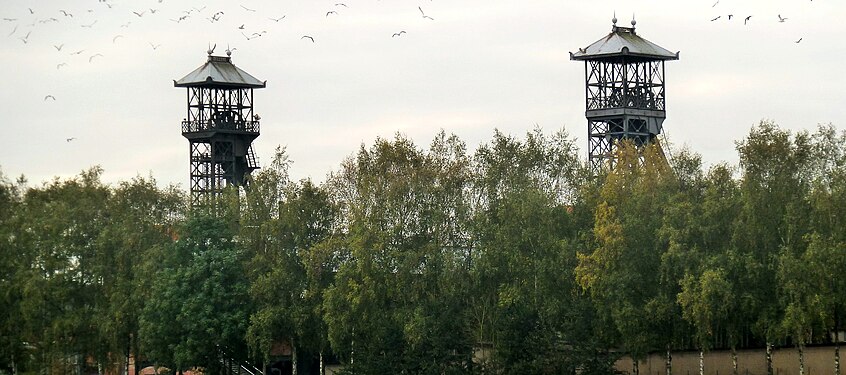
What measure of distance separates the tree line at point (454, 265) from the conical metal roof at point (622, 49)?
70.7 feet

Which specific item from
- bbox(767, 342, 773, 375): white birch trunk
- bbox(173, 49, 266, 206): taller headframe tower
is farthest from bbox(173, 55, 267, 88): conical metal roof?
bbox(767, 342, 773, 375): white birch trunk

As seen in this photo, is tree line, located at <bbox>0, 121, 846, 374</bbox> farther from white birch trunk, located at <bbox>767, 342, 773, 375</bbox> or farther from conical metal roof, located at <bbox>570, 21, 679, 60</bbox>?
conical metal roof, located at <bbox>570, 21, 679, 60</bbox>

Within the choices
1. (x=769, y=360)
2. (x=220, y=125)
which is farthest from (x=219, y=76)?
(x=769, y=360)

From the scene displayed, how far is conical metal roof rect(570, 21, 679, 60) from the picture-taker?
116 meters

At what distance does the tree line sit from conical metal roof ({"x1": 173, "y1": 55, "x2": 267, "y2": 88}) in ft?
69.2

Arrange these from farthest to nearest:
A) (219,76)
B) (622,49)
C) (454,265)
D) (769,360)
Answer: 1. (219,76)
2. (622,49)
3. (454,265)
4. (769,360)

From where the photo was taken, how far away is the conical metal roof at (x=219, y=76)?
126m

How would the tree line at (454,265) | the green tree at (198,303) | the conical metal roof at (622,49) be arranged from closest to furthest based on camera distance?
the tree line at (454,265), the green tree at (198,303), the conical metal roof at (622,49)

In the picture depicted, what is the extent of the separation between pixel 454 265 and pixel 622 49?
29019 mm

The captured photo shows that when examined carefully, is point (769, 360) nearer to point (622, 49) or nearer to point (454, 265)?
point (454, 265)

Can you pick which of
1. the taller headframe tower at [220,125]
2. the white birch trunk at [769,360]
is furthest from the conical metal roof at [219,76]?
the white birch trunk at [769,360]

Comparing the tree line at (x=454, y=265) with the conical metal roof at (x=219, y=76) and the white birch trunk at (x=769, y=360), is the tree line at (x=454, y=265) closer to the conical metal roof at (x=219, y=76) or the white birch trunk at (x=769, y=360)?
the white birch trunk at (x=769, y=360)

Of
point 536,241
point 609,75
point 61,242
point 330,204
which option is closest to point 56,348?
point 61,242

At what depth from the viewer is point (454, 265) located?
91375 mm
